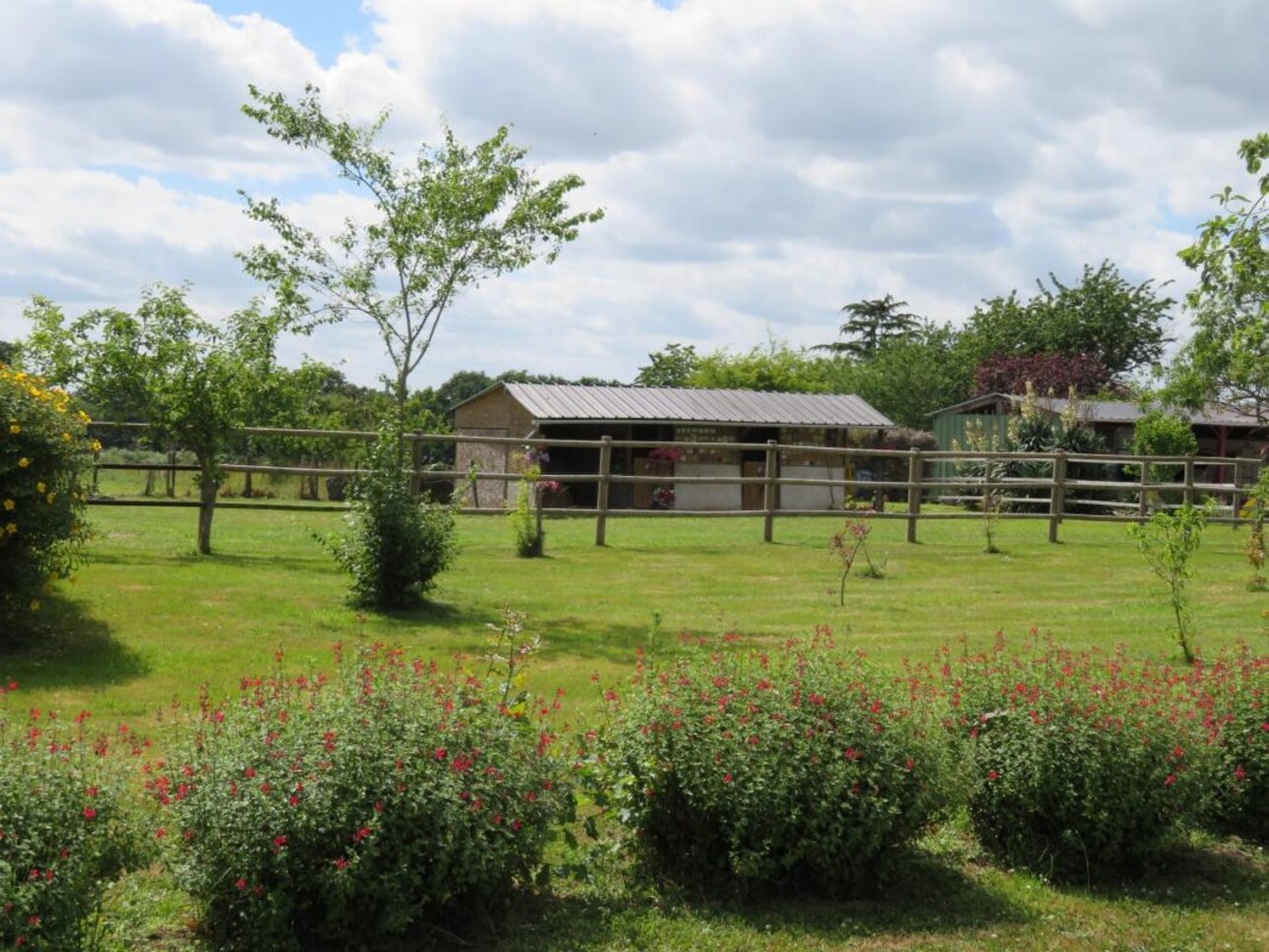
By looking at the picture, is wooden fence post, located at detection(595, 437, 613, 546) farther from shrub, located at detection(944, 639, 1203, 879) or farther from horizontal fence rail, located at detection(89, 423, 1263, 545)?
shrub, located at detection(944, 639, 1203, 879)

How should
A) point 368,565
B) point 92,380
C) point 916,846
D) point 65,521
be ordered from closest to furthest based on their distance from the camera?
point 916,846
point 65,521
point 368,565
point 92,380

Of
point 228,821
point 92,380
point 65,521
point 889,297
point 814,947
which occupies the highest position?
point 889,297

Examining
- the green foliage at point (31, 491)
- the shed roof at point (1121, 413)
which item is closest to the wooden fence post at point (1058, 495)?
the shed roof at point (1121, 413)

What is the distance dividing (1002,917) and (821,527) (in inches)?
668

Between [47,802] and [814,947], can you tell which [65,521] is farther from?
[814,947]

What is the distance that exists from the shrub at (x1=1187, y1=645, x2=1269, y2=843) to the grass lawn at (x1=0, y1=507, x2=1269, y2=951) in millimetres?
235

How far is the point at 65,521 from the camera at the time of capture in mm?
9625

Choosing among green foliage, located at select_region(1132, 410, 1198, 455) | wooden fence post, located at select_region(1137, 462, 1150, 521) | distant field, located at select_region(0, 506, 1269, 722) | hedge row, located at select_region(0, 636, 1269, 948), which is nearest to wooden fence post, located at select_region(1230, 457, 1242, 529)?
wooden fence post, located at select_region(1137, 462, 1150, 521)

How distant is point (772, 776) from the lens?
5242mm

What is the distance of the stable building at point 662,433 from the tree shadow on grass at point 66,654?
18659mm

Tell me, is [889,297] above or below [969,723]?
above

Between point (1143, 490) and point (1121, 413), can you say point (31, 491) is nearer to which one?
point (1143, 490)

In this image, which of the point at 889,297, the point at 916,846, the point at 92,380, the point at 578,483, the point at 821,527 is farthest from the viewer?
the point at 889,297

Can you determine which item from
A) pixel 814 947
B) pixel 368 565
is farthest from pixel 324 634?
pixel 814 947
